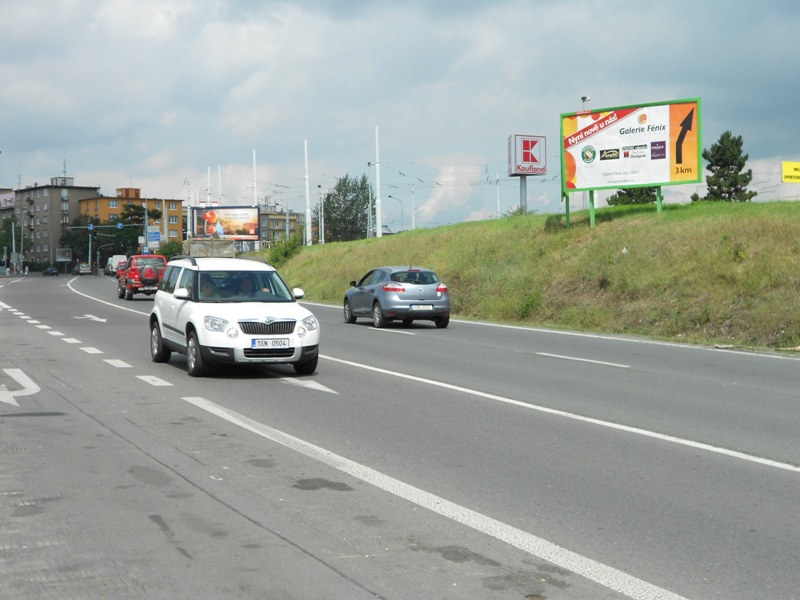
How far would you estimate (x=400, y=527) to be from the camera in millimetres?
5988

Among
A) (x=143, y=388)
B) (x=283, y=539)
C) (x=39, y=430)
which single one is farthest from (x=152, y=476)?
(x=143, y=388)

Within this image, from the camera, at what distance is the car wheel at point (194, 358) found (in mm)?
13695

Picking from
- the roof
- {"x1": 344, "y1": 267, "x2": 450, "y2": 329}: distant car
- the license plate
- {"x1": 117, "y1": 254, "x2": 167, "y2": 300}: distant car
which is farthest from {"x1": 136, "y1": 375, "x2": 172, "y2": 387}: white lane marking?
{"x1": 117, "y1": 254, "x2": 167, "y2": 300}: distant car

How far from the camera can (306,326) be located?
13.8 m

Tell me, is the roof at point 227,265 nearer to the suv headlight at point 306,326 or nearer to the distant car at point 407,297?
the suv headlight at point 306,326

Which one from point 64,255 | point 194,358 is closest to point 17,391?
point 194,358

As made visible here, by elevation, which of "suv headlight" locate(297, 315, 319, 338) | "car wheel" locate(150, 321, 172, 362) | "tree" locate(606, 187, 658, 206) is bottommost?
"car wheel" locate(150, 321, 172, 362)

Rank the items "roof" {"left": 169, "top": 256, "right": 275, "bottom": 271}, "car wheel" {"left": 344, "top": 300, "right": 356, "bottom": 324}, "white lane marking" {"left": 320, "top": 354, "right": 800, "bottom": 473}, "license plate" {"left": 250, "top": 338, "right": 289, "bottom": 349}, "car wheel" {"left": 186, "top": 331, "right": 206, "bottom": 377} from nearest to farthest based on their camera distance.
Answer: "white lane marking" {"left": 320, "top": 354, "right": 800, "bottom": 473}, "license plate" {"left": 250, "top": 338, "right": 289, "bottom": 349}, "car wheel" {"left": 186, "top": 331, "right": 206, "bottom": 377}, "roof" {"left": 169, "top": 256, "right": 275, "bottom": 271}, "car wheel" {"left": 344, "top": 300, "right": 356, "bottom": 324}

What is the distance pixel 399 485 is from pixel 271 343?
6.68 meters

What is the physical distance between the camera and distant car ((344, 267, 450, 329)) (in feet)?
81.5

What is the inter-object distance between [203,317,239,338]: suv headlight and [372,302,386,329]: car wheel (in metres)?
11.6

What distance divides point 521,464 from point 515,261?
1125 inches

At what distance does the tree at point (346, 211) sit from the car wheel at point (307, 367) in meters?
121

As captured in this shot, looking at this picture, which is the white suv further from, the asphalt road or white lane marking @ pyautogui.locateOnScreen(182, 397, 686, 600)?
white lane marking @ pyautogui.locateOnScreen(182, 397, 686, 600)
